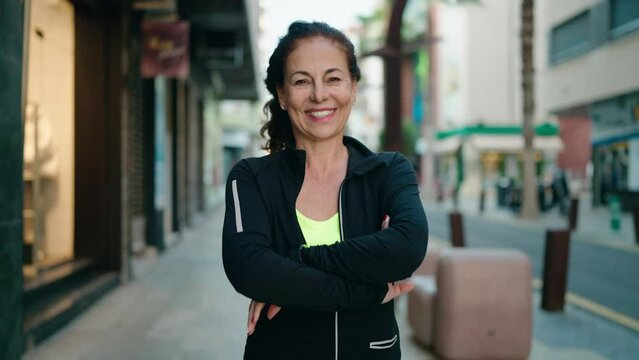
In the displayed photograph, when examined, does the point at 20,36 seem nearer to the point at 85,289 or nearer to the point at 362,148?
the point at 362,148

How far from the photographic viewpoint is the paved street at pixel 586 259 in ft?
24.3

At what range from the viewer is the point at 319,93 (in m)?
1.88

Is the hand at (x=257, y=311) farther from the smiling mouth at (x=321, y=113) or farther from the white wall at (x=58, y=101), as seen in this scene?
the white wall at (x=58, y=101)

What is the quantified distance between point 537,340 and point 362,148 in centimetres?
396

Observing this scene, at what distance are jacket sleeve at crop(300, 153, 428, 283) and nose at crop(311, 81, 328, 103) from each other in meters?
0.33

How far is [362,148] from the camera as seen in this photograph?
6.74ft

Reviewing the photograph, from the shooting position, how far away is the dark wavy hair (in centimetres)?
192

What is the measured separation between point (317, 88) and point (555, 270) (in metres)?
5.31

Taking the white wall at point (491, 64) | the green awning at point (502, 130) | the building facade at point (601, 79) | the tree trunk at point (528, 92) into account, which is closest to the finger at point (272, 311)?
the tree trunk at point (528, 92)

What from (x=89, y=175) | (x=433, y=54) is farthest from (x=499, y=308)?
(x=433, y=54)

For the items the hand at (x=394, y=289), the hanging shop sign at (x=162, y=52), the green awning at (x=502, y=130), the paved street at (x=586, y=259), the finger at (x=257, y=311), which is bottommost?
the paved street at (x=586, y=259)

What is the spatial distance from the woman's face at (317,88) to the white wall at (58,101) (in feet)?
17.0

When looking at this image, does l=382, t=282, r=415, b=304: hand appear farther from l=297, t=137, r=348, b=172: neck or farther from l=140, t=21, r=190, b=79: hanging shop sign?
l=140, t=21, r=190, b=79: hanging shop sign

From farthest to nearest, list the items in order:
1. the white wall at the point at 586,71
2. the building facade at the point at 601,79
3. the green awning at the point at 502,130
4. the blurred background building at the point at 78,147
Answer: the green awning at the point at 502,130 → the building facade at the point at 601,79 → the white wall at the point at 586,71 → the blurred background building at the point at 78,147
